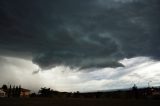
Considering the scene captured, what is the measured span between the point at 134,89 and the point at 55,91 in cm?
4585

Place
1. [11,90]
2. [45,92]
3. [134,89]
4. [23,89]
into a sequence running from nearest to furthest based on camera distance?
[134,89]
[45,92]
[11,90]
[23,89]

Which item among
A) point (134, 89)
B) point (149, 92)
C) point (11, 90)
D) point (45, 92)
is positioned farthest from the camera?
point (11, 90)

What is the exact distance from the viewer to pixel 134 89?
88.9 m

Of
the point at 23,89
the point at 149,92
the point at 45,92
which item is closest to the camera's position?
the point at 149,92

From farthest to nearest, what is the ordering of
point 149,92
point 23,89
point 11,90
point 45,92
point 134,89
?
point 23,89, point 11,90, point 45,92, point 149,92, point 134,89

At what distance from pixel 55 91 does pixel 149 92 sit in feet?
153

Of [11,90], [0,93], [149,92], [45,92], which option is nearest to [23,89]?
[11,90]

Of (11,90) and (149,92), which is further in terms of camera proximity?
(11,90)

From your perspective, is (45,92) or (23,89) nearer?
(45,92)

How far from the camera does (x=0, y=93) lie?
121 metres

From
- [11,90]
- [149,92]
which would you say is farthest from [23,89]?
[149,92]

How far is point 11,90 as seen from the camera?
142 m

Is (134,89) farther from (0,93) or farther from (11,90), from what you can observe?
(11,90)

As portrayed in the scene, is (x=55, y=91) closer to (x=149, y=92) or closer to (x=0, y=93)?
(x=0, y=93)
